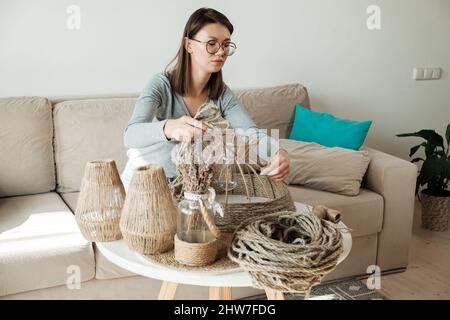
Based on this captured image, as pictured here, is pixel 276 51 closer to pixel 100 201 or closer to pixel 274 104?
pixel 274 104

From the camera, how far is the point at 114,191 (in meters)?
1.20

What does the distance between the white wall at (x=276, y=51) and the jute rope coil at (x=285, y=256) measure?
1568 millimetres

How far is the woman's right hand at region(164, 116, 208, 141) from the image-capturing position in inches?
47.8

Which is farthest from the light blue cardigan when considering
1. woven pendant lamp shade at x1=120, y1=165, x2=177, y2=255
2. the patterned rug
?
the patterned rug

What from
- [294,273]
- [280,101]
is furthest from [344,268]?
[294,273]

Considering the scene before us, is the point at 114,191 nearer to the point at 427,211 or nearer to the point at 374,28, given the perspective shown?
the point at 427,211

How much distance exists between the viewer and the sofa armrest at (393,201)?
7.26 feet

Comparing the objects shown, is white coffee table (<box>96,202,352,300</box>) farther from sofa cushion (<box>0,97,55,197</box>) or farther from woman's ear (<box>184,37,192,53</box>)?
sofa cushion (<box>0,97,55,197</box>)

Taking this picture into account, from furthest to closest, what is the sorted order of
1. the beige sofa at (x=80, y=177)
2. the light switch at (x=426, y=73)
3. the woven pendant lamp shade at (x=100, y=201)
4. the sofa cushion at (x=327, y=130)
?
1. the light switch at (x=426, y=73)
2. the sofa cushion at (x=327, y=130)
3. the beige sofa at (x=80, y=177)
4. the woven pendant lamp shade at (x=100, y=201)

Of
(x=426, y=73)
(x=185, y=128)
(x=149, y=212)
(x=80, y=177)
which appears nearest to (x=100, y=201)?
(x=149, y=212)

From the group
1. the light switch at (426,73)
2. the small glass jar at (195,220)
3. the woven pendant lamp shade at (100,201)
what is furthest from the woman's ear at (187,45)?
the light switch at (426,73)

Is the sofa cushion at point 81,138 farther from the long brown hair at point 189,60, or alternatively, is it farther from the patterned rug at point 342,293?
the patterned rug at point 342,293

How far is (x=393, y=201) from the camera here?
2.22 m

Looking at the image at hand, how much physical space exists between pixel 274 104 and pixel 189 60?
0.98 meters
